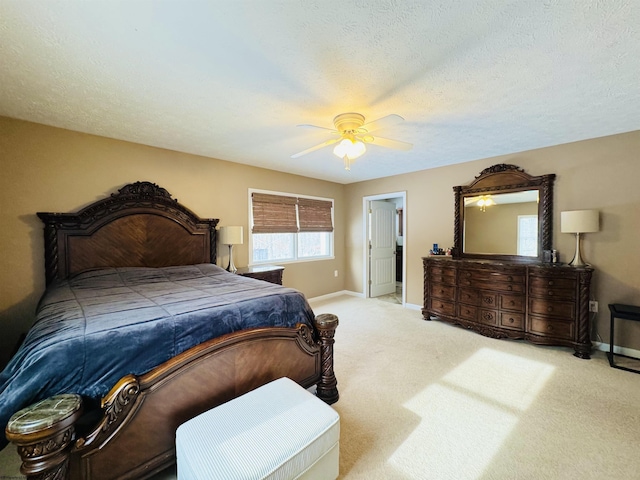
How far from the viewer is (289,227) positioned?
4.84 m

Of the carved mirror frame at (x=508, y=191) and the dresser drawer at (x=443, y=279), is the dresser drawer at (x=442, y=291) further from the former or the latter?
the carved mirror frame at (x=508, y=191)

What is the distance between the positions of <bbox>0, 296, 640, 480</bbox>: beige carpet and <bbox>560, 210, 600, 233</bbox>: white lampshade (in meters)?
1.41

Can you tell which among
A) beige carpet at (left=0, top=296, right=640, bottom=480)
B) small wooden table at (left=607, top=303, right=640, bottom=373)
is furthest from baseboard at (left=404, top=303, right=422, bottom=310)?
small wooden table at (left=607, top=303, right=640, bottom=373)

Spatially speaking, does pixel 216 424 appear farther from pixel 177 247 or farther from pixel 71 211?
pixel 71 211

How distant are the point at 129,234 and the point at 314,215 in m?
3.09

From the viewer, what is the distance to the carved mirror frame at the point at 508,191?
3432mm

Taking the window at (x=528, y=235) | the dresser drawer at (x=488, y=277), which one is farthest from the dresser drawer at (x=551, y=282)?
the window at (x=528, y=235)

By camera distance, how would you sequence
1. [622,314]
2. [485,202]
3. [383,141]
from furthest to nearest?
[485,202] → [622,314] → [383,141]

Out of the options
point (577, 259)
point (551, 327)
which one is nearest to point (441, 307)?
point (551, 327)

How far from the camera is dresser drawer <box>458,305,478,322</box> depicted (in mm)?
3666

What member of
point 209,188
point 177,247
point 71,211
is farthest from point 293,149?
point 71,211

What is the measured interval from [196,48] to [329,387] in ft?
8.43

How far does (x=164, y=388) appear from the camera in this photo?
1417mm

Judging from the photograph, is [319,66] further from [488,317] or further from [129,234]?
[488,317]
